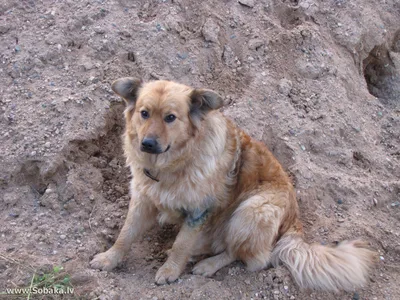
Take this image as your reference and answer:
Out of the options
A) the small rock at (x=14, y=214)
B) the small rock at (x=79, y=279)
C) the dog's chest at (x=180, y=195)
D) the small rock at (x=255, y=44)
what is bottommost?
the small rock at (x=14, y=214)

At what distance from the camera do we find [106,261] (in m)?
4.09

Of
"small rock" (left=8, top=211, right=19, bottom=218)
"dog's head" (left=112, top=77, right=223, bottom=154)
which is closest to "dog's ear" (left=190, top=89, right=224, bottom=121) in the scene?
"dog's head" (left=112, top=77, right=223, bottom=154)

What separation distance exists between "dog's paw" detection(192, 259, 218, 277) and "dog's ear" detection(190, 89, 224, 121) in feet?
4.48

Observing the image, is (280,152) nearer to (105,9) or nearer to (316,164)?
(316,164)

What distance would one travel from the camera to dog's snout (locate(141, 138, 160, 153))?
138 inches

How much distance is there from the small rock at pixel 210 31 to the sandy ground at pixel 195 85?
0.01 m

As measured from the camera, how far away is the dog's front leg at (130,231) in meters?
4.13

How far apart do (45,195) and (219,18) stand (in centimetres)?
316

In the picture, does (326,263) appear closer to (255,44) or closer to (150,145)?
(150,145)

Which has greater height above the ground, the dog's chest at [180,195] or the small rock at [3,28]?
the dog's chest at [180,195]

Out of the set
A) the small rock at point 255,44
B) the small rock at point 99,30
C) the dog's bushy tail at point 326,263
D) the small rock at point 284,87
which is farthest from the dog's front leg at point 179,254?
the small rock at point 255,44

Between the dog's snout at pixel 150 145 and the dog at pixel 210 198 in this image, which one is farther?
the dog at pixel 210 198

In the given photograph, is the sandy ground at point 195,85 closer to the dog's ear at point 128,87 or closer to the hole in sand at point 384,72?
the hole in sand at point 384,72

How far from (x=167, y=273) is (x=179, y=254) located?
19cm
